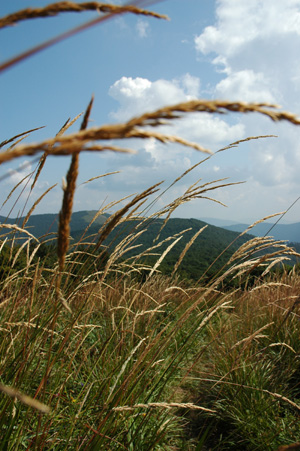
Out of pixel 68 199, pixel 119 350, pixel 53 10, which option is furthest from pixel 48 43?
pixel 119 350

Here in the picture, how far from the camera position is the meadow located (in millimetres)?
648

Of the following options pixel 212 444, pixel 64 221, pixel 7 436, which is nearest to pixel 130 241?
pixel 7 436

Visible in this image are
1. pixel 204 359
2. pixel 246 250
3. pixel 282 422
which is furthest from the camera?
pixel 204 359

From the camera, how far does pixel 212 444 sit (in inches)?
111

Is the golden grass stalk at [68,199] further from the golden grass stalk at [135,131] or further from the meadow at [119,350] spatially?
the golden grass stalk at [135,131]

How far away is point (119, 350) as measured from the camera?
2.49m

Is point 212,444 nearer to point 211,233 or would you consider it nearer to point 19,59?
point 19,59

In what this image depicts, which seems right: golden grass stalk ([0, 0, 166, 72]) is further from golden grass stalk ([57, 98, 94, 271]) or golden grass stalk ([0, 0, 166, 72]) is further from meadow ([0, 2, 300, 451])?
golden grass stalk ([57, 98, 94, 271])

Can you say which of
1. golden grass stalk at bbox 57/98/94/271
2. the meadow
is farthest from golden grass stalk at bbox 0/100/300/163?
golden grass stalk at bbox 57/98/94/271

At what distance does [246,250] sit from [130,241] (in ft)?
2.80

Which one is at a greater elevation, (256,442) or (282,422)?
(282,422)

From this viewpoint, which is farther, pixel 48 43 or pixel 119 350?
pixel 119 350

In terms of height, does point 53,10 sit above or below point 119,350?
above

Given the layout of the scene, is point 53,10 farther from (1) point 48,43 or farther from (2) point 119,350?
(2) point 119,350
